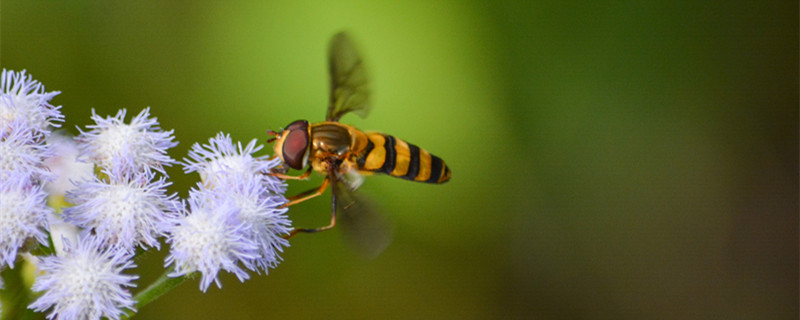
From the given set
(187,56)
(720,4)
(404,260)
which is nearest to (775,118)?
(720,4)

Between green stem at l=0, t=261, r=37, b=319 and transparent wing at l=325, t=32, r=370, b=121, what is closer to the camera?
green stem at l=0, t=261, r=37, b=319

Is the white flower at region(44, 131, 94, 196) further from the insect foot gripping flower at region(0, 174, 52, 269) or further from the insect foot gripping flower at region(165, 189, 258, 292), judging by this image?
the insect foot gripping flower at region(165, 189, 258, 292)

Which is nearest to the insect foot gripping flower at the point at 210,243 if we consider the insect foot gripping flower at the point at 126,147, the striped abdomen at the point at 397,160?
the insect foot gripping flower at the point at 126,147

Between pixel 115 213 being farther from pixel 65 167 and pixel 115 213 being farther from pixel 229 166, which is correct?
pixel 65 167

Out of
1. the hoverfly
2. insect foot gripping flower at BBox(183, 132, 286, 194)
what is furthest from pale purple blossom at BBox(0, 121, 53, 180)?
the hoverfly

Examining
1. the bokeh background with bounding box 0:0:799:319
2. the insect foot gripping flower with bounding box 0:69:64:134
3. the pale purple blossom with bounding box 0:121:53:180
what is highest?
the insect foot gripping flower with bounding box 0:69:64:134

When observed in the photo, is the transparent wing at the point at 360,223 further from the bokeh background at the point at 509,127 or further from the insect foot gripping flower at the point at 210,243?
the bokeh background at the point at 509,127

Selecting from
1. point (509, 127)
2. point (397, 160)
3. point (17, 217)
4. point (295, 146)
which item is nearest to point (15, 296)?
point (17, 217)
